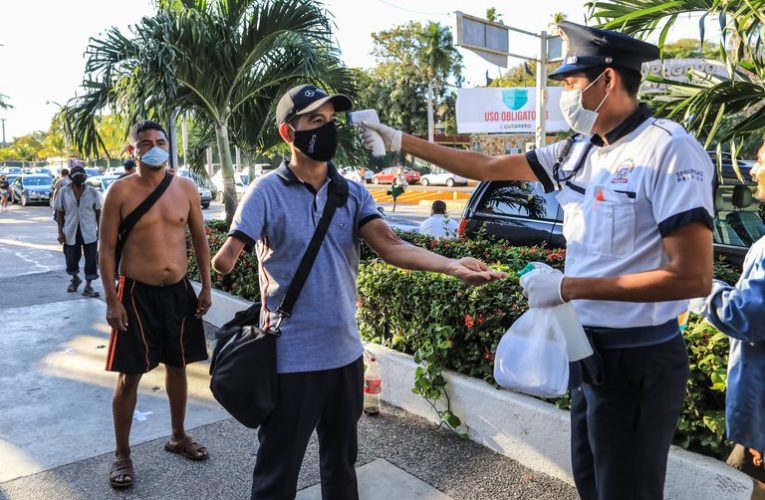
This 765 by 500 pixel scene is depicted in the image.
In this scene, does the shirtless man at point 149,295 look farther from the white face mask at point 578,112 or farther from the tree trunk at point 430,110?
the tree trunk at point 430,110

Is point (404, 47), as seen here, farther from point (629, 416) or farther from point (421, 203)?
point (629, 416)

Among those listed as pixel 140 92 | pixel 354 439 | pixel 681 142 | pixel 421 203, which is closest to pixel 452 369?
pixel 354 439

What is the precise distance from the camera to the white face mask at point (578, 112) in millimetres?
2072

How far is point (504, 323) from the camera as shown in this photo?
3742mm

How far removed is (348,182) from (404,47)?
168ft

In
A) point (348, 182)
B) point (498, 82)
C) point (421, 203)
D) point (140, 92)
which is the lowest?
point (421, 203)

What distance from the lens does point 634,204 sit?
193cm

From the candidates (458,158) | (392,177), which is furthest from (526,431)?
(392,177)

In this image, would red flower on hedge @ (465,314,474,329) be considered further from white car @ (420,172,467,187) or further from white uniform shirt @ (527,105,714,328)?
white car @ (420,172,467,187)

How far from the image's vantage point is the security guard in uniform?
1863 millimetres

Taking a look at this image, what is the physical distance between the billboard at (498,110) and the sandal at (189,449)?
29.5m

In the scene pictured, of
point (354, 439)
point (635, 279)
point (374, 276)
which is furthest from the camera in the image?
point (374, 276)

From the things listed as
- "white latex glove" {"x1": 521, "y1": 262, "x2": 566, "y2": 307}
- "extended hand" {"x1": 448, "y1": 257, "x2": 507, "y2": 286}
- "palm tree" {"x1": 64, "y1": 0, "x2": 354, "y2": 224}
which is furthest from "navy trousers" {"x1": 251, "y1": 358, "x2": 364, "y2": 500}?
"palm tree" {"x1": 64, "y1": 0, "x2": 354, "y2": 224}

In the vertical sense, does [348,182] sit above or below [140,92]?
below
